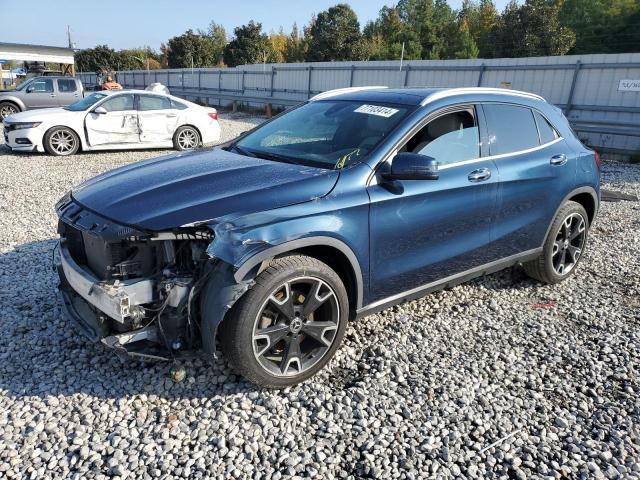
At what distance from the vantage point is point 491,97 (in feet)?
13.4

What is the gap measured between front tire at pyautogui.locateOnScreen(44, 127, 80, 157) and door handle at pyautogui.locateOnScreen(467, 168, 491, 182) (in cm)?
987

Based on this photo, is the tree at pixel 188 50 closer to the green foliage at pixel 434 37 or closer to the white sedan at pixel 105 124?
the green foliage at pixel 434 37

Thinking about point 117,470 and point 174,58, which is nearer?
point 117,470

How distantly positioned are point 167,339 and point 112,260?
0.55m

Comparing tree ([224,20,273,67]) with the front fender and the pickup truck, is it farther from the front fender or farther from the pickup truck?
the front fender

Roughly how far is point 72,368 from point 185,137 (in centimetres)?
942

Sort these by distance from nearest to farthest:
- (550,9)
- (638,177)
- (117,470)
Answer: (117,470) → (638,177) → (550,9)

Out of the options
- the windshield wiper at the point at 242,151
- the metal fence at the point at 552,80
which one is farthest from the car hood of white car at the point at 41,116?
the metal fence at the point at 552,80

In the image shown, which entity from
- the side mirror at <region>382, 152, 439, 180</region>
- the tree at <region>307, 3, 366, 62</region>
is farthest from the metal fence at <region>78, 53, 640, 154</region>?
the tree at <region>307, 3, 366, 62</region>

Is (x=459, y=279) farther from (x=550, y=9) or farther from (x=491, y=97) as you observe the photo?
(x=550, y=9)

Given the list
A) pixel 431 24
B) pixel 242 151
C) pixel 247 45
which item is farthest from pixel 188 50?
pixel 242 151

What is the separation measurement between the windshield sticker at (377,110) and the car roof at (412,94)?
0.10 meters

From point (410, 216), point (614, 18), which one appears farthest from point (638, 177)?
point (614, 18)

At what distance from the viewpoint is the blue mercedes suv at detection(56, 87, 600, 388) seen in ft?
9.07
